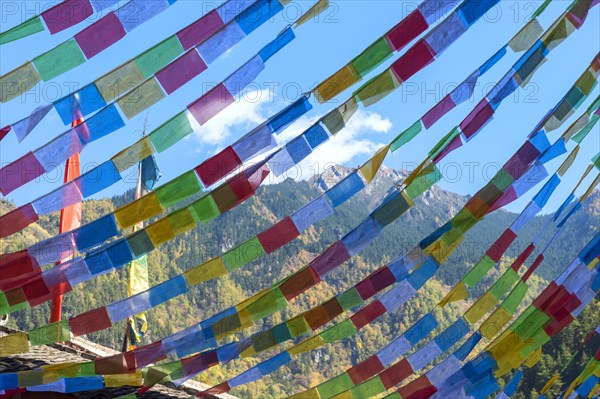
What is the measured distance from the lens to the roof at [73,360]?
6684 millimetres

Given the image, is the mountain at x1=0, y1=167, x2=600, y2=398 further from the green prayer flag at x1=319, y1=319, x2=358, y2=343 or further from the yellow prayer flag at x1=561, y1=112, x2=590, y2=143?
the yellow prayer flag at x1=561, y1=112, x2=590, y2=143

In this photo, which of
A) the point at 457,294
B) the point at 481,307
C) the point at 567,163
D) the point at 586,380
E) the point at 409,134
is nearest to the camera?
the point at 409,134

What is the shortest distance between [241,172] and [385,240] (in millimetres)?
145452

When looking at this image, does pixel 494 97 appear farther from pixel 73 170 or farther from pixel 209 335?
pixel 73 170

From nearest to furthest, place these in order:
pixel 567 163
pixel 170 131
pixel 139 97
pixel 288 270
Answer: pixel 139 97
pixel 170 131
pixel 567 163
pixel 288 270

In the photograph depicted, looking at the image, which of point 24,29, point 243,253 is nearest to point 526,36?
point 243,253

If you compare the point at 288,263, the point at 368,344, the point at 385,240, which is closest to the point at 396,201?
the point at 368,344

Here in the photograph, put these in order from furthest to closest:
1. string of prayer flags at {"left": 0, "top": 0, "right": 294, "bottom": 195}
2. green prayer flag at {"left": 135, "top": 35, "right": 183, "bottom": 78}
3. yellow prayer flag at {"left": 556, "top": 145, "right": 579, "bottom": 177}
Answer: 1. yellow prayer flag at {"left": 556, "top": 145, "right": 579, "bottom": 177}
2. green prayer flag at {"left": 135, "top": 35, "right": 183, "bottom": 78}
3. string of prayer flags at {"left": 0, "top": 0, "right": 294, "bottom": 195}

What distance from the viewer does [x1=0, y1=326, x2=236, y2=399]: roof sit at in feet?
21.9

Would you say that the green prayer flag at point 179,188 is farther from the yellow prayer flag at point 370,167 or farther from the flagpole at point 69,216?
the flagpole at point 69,216

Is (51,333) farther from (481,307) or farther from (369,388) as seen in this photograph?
(481,307)

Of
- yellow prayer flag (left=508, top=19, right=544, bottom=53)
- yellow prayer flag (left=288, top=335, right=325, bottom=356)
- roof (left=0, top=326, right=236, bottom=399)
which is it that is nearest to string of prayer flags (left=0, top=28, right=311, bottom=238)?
yellow prayer flag (left=508, top=19, right=544, bottom=53)

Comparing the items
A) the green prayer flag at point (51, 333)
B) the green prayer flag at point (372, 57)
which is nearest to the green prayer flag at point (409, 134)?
the green prayer flag at point (372, 57)

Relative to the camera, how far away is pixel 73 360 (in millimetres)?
7551
